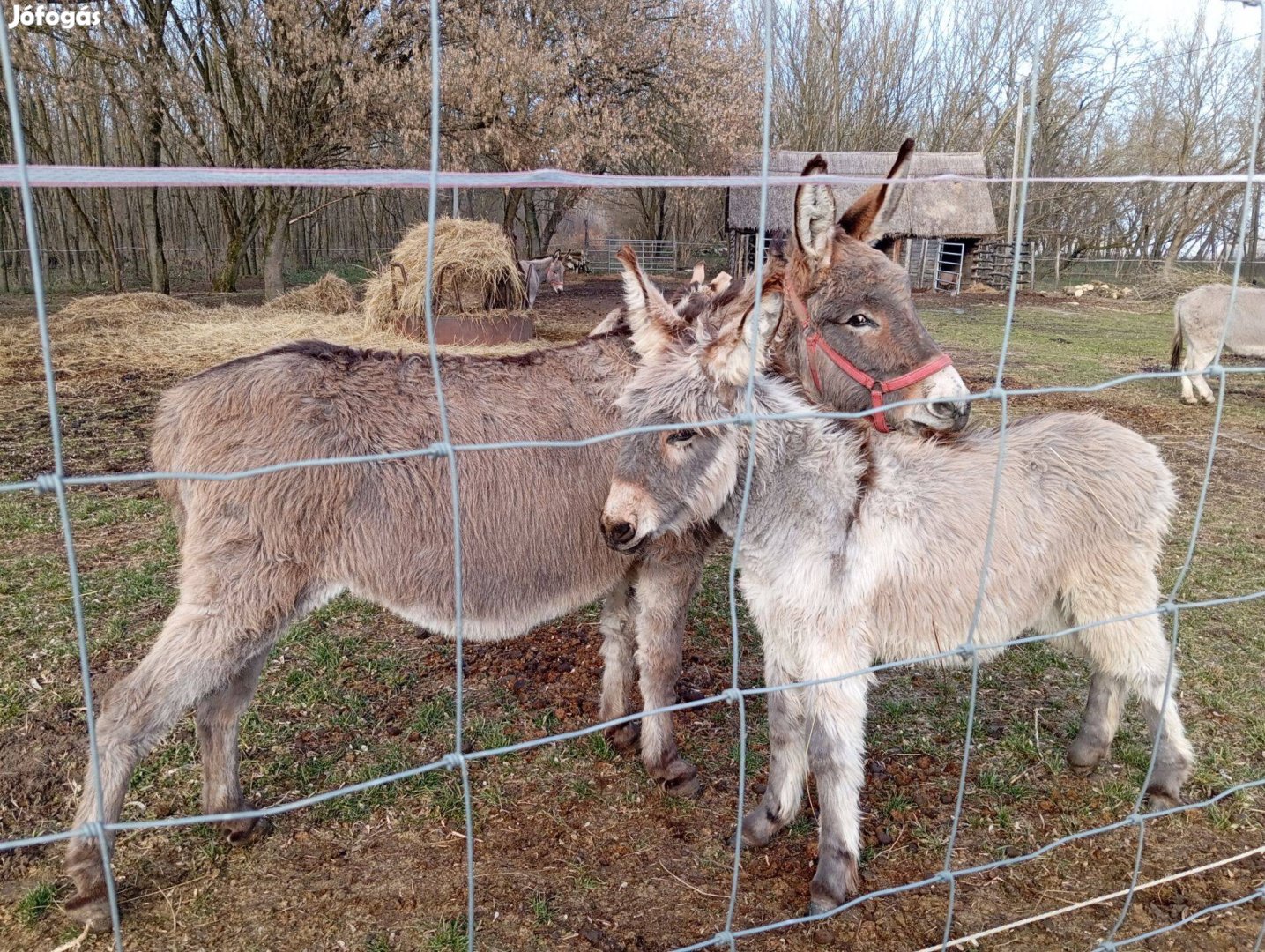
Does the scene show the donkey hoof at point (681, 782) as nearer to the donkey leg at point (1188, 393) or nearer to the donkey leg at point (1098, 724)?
the donkey leg at point (1098, 724)

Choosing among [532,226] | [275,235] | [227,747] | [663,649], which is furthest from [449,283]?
[532,226]

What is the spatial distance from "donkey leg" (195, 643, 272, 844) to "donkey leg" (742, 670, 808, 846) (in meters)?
1.79

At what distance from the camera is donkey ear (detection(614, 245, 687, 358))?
10.2 feet

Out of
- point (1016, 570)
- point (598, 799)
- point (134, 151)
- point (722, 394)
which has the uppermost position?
point (134, 151)

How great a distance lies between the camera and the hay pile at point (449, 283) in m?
12.2

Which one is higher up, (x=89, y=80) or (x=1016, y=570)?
(x=89, y=80)

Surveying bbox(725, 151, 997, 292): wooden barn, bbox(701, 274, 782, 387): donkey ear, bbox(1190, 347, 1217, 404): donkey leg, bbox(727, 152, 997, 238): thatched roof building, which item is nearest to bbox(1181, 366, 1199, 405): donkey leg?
bbox(1190, 347, 1217, 404): donkey leg

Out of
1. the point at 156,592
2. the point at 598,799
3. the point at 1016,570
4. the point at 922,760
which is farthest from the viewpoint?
the point at 156,592

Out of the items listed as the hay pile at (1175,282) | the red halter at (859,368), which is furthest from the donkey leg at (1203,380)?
the hay pile at (1175,282)

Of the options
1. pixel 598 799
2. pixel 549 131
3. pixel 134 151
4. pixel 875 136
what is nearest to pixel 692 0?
pixel 549 131

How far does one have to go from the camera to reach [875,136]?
33188mm

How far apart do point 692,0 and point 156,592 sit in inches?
711

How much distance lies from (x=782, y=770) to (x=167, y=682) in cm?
207

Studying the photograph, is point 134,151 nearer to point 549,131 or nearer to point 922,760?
point 549,131
